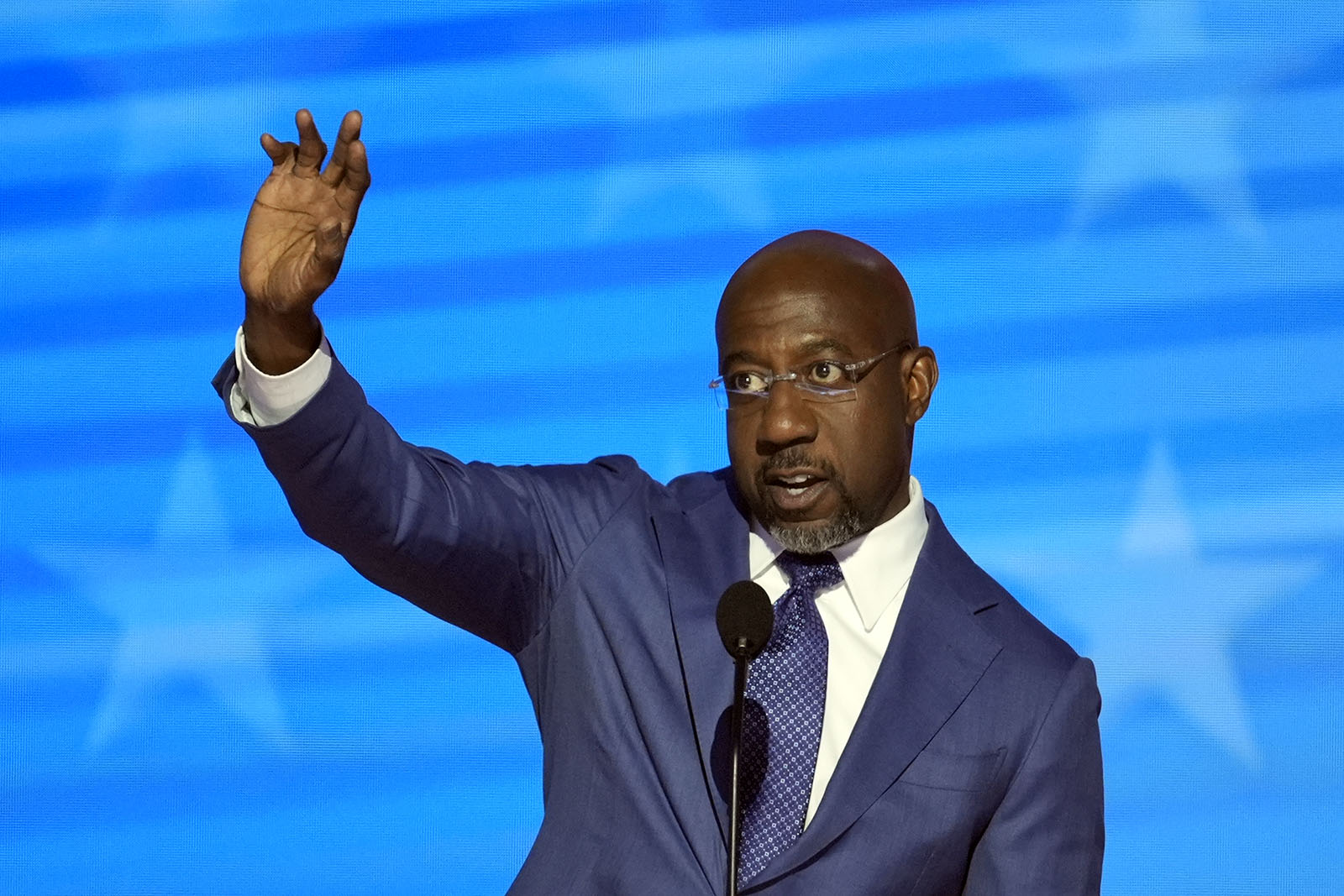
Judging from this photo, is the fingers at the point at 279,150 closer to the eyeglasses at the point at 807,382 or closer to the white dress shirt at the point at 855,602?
the white dress shirt at the point at 855,602

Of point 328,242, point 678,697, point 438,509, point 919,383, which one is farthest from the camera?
point 919,383

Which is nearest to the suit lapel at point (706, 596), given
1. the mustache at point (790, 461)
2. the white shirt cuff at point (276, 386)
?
the mustache at point (790, 461)

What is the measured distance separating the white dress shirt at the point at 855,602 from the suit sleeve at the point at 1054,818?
0.18 m

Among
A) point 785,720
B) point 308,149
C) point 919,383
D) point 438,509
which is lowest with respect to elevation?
point 785,720

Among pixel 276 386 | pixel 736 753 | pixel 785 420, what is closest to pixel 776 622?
pixel 785 420

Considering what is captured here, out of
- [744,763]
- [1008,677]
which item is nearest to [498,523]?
[744,763]

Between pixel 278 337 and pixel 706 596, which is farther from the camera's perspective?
pixel 706 596

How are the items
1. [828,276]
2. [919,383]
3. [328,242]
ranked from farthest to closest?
1. [919,383]
2. [828,276]
3. [328,242]

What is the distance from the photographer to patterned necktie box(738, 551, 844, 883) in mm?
1956

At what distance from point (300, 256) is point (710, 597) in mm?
583

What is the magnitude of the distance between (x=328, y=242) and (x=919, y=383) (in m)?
0.80

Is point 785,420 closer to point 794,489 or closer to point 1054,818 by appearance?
point 794,489

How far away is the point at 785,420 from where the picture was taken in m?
2.03

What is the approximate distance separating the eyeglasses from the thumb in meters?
0.54
